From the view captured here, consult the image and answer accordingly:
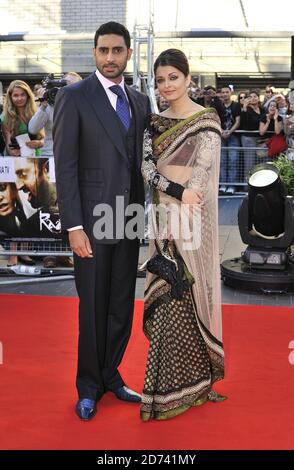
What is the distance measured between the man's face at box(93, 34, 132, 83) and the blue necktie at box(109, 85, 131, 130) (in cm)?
5

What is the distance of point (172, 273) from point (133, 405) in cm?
67

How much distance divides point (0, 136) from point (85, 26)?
9669 mm

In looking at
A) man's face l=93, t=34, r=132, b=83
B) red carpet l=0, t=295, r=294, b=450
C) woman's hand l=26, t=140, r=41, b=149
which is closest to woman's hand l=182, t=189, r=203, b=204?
man's face l=93, t=34, r=132, b=83

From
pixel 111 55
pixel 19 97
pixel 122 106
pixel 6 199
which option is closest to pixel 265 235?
pixel 6 199

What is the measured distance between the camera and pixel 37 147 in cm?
622

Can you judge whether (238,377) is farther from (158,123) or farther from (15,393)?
(158,123)

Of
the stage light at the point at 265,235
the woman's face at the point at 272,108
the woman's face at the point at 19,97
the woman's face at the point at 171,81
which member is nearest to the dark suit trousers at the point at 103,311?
the woman's face at the point at 171,81

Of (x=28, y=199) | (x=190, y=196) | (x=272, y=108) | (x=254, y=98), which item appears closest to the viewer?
(x=190, y=196)

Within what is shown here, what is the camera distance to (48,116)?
6113 millimetres

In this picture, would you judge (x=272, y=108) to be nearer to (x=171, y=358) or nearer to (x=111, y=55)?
(x=111, y=55)

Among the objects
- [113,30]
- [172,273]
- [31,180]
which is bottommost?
[172,273]

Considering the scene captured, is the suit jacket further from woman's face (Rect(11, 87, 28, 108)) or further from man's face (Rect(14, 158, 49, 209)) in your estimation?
woman's face (Rect(11, 87, 28, 108))

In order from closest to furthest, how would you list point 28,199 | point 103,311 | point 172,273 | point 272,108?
point 172,273
point 103,311
point 28,199
point 272,108

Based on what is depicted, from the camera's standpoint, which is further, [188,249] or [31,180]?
[31,180]
